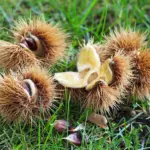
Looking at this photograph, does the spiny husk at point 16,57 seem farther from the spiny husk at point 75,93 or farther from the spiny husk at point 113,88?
the spiny husk at point 113,88

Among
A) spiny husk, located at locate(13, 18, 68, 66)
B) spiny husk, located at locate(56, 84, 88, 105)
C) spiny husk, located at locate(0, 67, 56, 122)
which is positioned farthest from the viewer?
spiny husk, located at locate(13, 18, 68, 66)

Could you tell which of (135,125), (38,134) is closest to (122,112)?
(135,125)

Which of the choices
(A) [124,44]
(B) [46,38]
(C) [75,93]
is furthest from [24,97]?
(A) [124,44]

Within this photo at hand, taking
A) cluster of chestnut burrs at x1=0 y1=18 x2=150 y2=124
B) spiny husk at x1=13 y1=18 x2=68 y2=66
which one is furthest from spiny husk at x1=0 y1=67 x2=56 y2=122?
spiny husk at x1=13 y1=18 x2=68 y2=66

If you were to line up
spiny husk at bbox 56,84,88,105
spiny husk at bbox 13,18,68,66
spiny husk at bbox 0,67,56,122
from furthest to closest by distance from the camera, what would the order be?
spiny husk at bbox 13,18,68,66 < spiny husk at bbox 56,84,88,105 < spiny husk at bbox 0,67,56,122

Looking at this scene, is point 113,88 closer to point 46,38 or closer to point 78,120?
point 78,120

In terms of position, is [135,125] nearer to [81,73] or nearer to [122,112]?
[122,112]

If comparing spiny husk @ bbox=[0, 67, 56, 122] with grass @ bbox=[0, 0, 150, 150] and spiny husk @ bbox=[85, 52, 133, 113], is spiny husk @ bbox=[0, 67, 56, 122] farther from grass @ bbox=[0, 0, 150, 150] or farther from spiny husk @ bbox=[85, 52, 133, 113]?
spiny husk @ bbox=[85, 52, 133, 113]

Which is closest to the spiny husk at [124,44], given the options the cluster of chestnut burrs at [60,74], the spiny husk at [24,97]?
the cluster of chestnut burrs at [60,74]
